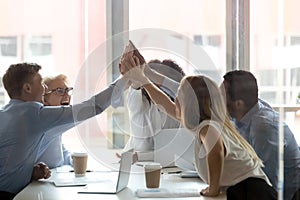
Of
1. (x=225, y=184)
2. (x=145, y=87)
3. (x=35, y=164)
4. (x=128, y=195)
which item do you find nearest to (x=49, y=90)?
(x=35, y=164)

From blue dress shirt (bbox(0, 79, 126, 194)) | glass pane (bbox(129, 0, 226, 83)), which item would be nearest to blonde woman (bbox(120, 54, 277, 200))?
blue dress shirt (bbox(0, 79, 126, 194))

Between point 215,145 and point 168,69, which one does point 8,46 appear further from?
point 215,145

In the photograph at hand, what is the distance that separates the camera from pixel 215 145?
6.28ft

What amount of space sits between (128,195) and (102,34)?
1606mm

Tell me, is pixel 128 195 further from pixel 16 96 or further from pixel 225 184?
pixel 16 96

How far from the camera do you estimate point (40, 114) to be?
2.42 m

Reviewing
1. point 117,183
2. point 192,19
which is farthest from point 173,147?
point 192,19

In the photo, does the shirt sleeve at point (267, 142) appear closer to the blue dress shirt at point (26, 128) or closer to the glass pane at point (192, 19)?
the blue dress shirt at point (26, 128)

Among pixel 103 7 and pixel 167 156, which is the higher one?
pixel 103 7

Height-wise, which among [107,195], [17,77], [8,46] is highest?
[8,46]

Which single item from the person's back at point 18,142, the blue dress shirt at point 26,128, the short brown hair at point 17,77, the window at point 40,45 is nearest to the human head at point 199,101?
the blue dress shirt at point 26,128

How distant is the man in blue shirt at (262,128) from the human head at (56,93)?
857 mm

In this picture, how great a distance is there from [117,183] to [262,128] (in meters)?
0.83

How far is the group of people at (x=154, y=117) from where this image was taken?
2.06 metres
